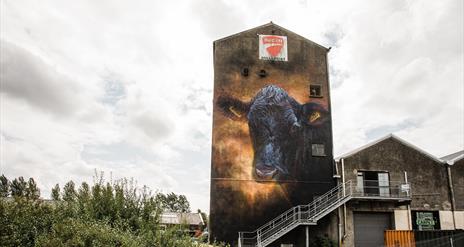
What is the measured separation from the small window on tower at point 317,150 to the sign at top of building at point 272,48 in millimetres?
7633

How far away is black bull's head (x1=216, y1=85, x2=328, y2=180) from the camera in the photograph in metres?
29.1

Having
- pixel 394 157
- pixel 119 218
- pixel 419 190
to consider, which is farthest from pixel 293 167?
pixel 119 218

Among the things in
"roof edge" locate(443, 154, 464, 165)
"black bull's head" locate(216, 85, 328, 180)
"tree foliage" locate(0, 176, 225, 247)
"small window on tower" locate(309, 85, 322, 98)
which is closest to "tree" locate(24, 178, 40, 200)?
"tree foliage" locate(0, 176, 225, 247)

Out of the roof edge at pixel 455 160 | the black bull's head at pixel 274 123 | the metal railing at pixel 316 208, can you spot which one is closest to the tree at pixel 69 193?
the metal railing at pixel 316 208

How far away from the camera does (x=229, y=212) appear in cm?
2772

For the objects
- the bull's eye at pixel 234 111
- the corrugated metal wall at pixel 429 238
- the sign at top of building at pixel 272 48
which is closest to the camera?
the corrugated metal wall at pixel 429 238

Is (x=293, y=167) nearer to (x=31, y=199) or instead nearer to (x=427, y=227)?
(x=427, y=227)

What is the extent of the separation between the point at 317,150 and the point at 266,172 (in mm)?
4475

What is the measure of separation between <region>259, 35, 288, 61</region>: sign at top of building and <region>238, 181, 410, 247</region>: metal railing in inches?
451

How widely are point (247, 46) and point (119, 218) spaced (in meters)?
22.4

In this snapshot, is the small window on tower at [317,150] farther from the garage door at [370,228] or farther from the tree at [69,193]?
the tree at [69,193]

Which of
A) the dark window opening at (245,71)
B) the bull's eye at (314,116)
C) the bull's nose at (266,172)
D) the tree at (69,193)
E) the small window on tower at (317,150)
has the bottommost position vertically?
the tree at (69,193)

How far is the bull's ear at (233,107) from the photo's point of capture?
29906 millimetres

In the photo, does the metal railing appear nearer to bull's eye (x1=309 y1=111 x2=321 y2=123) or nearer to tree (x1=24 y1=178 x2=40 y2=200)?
bull's eye (x1=309 y1=111 x2=321 y2=123)
